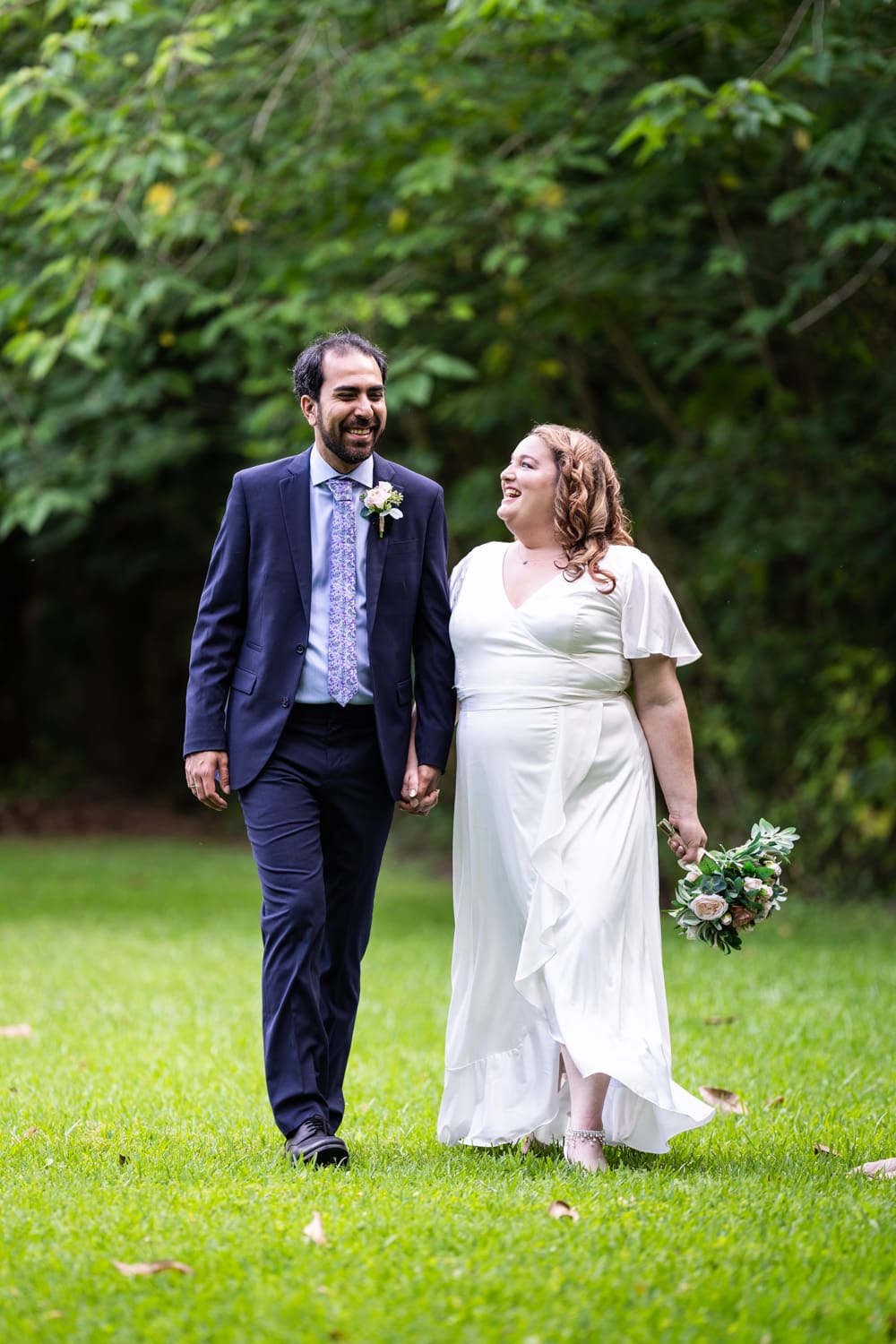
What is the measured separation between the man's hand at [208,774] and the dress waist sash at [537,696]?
77 cm

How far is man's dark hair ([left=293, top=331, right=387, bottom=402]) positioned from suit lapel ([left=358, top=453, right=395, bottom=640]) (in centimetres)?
31

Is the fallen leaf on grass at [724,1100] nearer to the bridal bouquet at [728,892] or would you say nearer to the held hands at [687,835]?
the bridal bouquet at [728,892]

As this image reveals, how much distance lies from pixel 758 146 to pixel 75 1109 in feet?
25.1

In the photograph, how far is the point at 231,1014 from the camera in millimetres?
7734

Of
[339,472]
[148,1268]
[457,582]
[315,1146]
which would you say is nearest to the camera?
[148,1268]

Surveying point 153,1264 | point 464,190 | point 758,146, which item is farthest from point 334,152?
point 153,1264

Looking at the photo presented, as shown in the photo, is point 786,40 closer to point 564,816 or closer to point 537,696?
point 537,696

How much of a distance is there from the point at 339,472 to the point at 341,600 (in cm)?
41

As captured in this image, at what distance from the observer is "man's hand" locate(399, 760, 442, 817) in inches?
188

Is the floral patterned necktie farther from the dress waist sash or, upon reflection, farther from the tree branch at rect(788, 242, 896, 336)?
the tree branch at rect(788, 242, 896, 336)

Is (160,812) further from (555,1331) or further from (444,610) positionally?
(555,1331)

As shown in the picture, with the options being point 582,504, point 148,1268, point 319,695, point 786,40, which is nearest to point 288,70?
point 786,40

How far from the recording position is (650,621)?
4.65 metres

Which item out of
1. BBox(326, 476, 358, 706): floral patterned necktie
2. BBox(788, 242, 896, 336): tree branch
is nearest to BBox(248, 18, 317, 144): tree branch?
BBox(788, 242, 896, 336): tree branch
